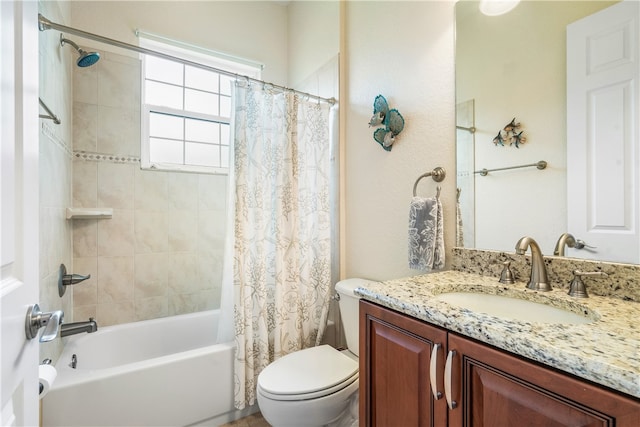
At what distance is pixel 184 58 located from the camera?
7.68 feet

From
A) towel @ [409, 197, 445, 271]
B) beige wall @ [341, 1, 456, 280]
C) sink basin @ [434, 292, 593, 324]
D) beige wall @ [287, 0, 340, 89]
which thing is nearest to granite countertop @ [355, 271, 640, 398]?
sink basin @ [434, 292, 593, 324]

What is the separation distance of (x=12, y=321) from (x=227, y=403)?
1.45 m

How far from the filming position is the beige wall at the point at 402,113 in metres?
1.38

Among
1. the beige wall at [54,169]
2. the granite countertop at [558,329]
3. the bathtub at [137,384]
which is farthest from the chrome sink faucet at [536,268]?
the beige wall at [54,169]

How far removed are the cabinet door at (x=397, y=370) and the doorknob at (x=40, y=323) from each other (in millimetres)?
808

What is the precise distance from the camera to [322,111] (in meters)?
2.02

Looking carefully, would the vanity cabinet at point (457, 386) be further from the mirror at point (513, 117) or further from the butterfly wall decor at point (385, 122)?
the butterfly wall decor at point (385, 122)

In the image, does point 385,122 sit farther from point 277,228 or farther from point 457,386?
point 457,386

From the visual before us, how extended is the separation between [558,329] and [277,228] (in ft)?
4.62

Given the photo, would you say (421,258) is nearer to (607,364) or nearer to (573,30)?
(607,364)

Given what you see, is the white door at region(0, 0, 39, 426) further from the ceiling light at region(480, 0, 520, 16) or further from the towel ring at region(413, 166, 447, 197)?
the ceiling light at region(480, 0, 520, 16)

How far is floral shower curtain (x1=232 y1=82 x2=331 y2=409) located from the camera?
1664 mm

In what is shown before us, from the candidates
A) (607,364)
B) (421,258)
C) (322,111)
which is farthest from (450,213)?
(322,111)

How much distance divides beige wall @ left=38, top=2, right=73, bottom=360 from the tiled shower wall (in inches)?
4.6
